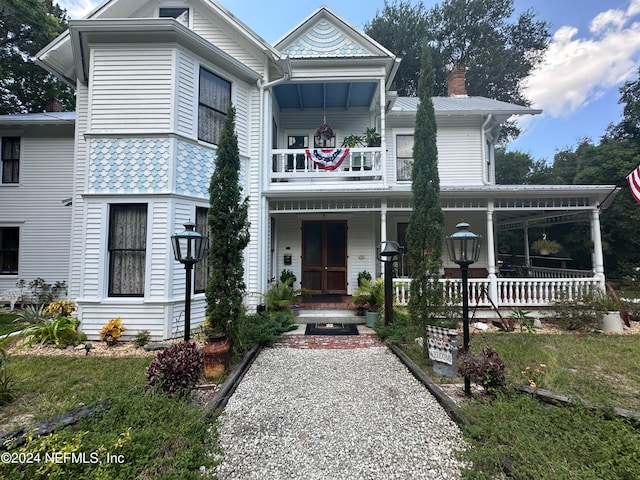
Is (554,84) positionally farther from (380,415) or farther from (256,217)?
(380,415)

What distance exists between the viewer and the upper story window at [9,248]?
1009 cm

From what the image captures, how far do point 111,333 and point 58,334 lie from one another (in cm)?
104

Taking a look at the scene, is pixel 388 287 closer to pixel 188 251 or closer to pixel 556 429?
pixel 556 429

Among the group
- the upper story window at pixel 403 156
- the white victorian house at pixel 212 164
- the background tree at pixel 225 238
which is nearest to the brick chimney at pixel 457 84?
the white victorian house at pixel 212 164

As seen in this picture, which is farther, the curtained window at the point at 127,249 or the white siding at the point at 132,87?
the white siding at the point at 132,87

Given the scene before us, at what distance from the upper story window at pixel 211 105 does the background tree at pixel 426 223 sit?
174 inches

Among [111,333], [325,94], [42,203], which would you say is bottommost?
[111,333]

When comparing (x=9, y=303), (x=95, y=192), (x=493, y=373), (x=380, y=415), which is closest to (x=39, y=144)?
(x=9, y=303)

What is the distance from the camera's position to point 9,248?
10.2 metres

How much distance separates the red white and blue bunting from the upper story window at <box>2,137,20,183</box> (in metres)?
10.7

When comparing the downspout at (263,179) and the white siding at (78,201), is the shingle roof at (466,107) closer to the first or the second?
the downspout at (263,179)

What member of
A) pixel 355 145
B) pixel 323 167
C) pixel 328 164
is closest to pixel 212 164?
pixel 323 167

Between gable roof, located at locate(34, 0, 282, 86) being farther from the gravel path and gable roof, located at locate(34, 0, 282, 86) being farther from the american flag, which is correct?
the american flag

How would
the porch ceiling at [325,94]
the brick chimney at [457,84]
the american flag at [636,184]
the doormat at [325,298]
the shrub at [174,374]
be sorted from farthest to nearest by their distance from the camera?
the brick chimney at [457,84], the porch ceiling at [325,94], the doormat at [325,298], the american flag at [636,184], the shrub at [174,374]
